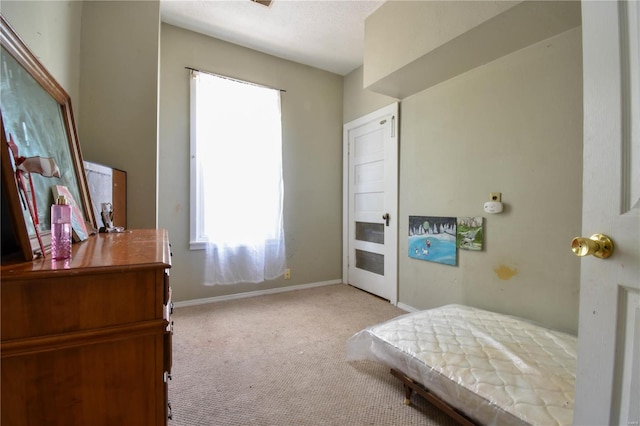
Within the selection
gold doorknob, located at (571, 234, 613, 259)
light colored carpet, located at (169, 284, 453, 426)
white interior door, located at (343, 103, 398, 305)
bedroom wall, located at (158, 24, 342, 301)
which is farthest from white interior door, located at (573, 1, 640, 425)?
bedroom wall, located at (158, 24, 342, 301)

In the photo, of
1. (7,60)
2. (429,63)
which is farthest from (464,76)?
(7,60)

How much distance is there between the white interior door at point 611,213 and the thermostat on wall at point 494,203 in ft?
5.01

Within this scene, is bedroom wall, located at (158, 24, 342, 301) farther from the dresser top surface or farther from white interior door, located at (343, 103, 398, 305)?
the dresser top surface

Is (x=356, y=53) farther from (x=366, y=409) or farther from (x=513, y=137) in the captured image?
(x=366, y=409)

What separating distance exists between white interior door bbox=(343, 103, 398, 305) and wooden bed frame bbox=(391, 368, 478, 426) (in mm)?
1498

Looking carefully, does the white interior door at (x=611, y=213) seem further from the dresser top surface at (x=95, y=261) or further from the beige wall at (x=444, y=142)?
the beige wall at (x=444, y=142)

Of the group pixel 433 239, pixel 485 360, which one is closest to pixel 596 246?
pixel 485 360

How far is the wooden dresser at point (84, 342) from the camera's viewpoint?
59 cm

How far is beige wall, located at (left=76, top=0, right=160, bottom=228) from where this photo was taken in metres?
1.93

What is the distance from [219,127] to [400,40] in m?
1.95

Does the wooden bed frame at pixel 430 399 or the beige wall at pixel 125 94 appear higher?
the beige wall at pixel 125 94

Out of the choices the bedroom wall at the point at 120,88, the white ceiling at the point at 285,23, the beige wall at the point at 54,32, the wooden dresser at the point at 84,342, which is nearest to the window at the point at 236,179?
the white ceiling at the point at 285,23

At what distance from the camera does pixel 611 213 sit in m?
0.66

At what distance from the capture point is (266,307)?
2.94 m
